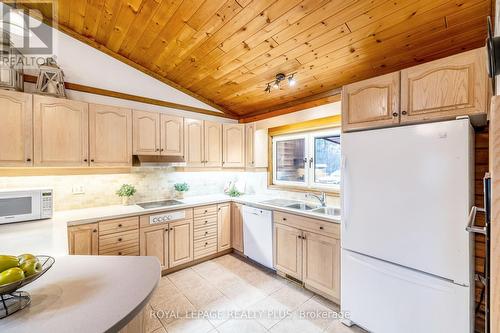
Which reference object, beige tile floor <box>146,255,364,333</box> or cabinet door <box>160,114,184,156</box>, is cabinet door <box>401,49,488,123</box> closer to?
beige tile floor <box>146,255,364,333</box>

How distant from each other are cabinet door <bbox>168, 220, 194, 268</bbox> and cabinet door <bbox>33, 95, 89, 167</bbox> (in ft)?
4.16

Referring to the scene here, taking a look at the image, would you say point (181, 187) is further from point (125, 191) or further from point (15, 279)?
point (15, 279)

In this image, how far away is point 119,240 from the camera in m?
2.46

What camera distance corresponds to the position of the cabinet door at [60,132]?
86.7 inches

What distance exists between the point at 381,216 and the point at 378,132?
65 centimetres

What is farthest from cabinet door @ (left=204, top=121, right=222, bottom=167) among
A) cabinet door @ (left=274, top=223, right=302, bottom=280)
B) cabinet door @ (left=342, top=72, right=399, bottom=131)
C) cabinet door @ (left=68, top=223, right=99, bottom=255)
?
cabinet door @ (left=342, top=72, right=399, bottom=131)

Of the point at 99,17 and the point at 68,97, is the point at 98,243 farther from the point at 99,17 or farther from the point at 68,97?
the point at 99,17

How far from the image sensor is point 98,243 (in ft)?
7.62

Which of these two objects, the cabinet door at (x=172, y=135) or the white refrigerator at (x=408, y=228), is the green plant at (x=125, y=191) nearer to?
the cabinet door at (x=172, y=135)

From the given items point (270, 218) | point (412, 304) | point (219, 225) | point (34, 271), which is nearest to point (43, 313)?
point (34, 271)

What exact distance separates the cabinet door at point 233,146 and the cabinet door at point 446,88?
2.43 meters

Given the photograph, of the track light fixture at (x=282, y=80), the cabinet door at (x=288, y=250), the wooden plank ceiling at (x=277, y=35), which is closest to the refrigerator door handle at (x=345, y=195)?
the cabinet door at (x=288, y=250)

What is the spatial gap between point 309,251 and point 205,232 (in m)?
1.48

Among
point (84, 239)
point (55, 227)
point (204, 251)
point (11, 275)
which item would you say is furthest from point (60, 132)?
point (204, 251)
